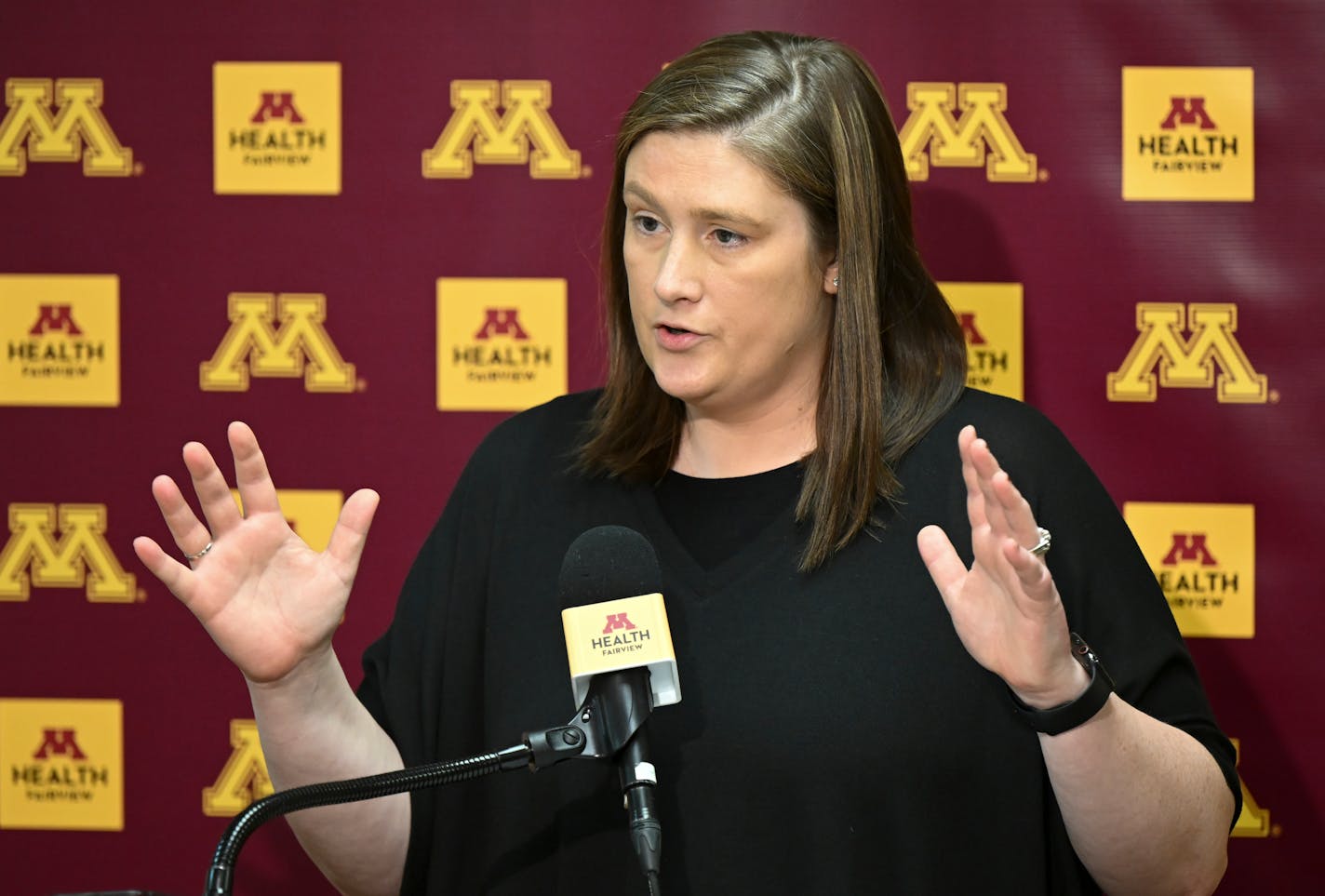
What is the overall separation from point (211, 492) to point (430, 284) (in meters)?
0.93

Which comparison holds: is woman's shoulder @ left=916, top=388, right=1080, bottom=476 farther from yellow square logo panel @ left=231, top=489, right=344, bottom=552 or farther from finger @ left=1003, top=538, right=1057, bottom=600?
yellow square logo panel @ left=231, top=489, right=344, bottom=552

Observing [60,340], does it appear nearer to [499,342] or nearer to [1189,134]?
[499,342]

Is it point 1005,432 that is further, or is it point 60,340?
point 60,340

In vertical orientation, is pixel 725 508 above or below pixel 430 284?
below

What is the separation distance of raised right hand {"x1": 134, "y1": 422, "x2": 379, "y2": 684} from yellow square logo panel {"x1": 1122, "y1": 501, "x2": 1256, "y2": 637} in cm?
126

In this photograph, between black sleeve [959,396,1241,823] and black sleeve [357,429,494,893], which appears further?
black sleeve [357,429,494,893]

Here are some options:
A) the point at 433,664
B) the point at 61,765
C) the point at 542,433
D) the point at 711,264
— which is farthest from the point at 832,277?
the point at 61,765

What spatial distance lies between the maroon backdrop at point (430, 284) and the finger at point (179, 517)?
0.89 metres

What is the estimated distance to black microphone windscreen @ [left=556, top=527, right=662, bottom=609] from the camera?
120 centimetres

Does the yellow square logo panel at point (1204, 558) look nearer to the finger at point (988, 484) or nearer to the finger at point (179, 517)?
the finger at point (988, 484)

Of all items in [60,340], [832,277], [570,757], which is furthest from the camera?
[60,340]

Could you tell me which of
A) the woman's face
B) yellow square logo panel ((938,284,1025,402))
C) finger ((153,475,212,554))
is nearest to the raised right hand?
finger ((153,475,212,554))

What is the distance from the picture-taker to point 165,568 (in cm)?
122

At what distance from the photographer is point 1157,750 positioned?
132 centimetres
